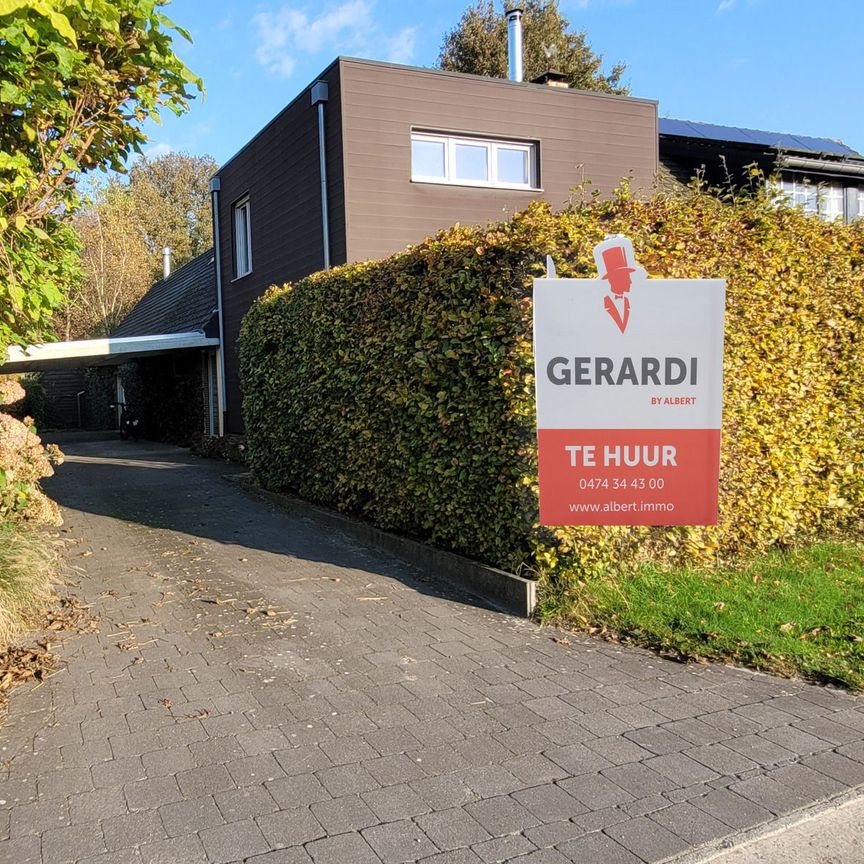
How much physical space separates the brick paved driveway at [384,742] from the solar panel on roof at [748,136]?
559 inches

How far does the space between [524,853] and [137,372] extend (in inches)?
916

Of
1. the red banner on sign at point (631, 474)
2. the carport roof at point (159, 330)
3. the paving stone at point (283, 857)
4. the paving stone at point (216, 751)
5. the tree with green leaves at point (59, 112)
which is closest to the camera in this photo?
the paving stone at point (283, 857)

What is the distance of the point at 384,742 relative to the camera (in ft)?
13.2

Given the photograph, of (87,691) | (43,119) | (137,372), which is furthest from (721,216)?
(137,372)

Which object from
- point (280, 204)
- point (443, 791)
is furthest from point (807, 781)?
point (280, 204)

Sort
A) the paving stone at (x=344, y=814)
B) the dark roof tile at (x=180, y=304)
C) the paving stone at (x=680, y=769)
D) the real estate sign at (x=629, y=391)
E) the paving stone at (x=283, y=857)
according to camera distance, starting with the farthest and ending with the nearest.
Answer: the dark roof tile at (x=180, y=304) → the real estate sign at (x=629, y=391) → the paving stone at (x=680, y=769) → the paving stone at (x=344, y=814) → the paving stone at (x=283, y=857)

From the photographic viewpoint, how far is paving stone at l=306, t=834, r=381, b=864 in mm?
3045

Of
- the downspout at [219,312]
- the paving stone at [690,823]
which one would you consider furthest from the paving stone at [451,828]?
the downspout at [219,312]

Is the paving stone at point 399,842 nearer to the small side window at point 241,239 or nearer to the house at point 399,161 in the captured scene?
the house at point 399,161

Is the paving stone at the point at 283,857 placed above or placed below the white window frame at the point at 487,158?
below

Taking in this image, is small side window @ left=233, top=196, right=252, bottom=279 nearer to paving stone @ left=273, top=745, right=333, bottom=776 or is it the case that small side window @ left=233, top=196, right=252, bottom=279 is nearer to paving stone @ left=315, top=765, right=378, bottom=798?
paving stone @ left=273, top=745, right=333, bottom=776

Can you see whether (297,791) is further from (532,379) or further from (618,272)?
(618,272)

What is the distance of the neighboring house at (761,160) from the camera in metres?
17.0

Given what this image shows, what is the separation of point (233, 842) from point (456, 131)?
40.7 ft
